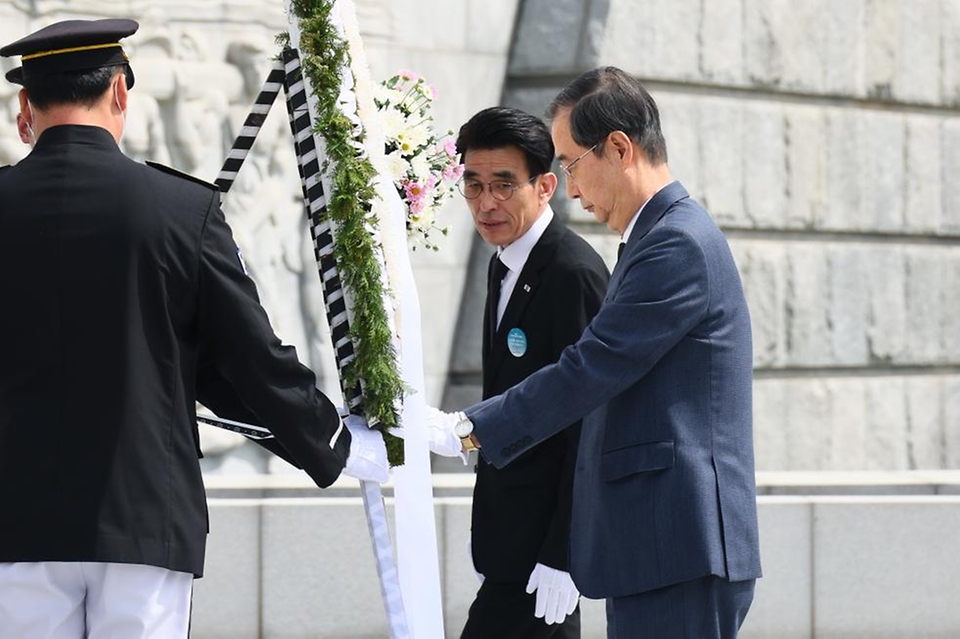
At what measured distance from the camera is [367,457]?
11.4 ft

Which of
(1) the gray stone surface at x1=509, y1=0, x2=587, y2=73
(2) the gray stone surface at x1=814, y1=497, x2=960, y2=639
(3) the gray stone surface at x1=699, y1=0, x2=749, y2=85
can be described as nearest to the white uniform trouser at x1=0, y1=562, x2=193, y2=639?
(2) the gray stone surface at x1=814, y1=497, x2=960, y2=639

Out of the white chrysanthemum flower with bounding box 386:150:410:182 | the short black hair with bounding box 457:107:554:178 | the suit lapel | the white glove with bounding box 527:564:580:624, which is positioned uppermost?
the short black hair with bounding box 457:107:554:178

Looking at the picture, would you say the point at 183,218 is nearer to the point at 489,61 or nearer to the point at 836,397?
the point at 489,61

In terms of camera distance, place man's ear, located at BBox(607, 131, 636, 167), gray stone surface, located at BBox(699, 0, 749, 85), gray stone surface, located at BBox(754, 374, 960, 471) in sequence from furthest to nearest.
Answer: gray stone surface, located at BBox(754, 374, 960, 471) < gray stone surface, located at BBox(699, 0, 749, 85) < man's ear, located at BBox(607, 131, 636, 167)

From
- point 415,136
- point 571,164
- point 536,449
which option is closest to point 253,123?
point 415,136

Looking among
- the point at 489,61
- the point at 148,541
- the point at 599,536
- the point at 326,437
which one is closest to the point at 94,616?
the point at 148,541

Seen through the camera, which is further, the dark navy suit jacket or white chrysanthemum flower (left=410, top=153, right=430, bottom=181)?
white chrysanthemum flower (left=410, top=153, right=430, bottom=181)

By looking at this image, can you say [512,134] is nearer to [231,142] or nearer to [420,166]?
[420,166]

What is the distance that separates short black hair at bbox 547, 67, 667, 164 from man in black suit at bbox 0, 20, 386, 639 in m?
0.82

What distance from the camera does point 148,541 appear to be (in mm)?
2982

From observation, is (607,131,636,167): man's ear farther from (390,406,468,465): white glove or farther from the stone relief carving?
the stone relief carving

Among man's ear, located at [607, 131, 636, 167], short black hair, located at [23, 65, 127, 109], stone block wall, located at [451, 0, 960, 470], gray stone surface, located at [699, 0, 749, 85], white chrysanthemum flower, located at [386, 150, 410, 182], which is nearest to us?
short black hair, located at [23, 65, 127, 109]

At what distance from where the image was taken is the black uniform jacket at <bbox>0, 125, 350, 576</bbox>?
296 cm

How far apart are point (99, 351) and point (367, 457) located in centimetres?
72
